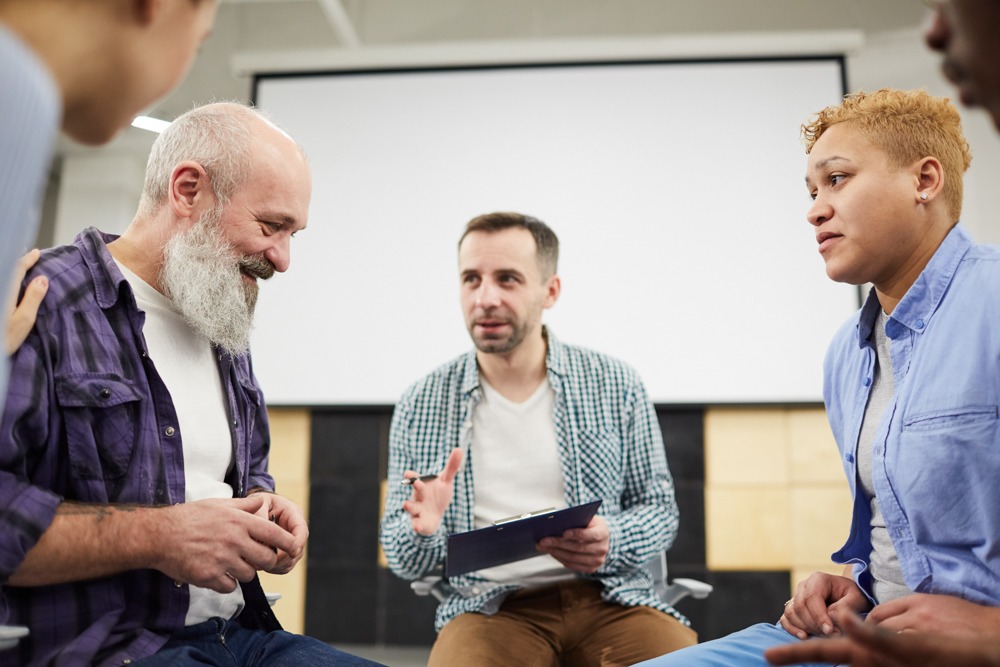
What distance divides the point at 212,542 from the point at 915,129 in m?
1.62

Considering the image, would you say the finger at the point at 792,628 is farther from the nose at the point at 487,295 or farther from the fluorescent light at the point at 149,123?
the fluorescent light at the point at 149,123

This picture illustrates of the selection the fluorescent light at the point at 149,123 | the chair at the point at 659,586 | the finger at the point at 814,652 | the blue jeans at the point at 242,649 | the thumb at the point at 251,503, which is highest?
the fluorescent light at the point at 149,123

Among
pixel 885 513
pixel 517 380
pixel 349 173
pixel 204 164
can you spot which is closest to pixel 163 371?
pixel 204 164

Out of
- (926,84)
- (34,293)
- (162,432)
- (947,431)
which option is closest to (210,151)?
(34,293)

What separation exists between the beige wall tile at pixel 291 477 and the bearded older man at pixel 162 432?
2.27m

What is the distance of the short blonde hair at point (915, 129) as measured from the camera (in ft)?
5.70

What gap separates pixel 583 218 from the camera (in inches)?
175

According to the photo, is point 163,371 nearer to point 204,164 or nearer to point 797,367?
point 204,164

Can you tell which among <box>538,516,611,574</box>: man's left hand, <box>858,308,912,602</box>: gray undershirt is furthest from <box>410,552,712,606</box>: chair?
<box>858,308,912,602</box>: gray undershirt

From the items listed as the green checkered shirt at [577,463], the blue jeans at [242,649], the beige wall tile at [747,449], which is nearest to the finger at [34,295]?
the blue jeans at [242,649]

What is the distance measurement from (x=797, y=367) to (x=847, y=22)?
2.18m

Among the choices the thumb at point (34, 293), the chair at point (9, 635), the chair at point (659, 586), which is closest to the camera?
the chair at point (9, 635)

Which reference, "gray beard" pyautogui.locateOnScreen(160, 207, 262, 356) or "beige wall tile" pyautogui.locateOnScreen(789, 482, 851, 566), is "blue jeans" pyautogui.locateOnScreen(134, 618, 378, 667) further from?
"beige wall tile" pyautogui.locateOnScreen(789, 482, 851, 566)

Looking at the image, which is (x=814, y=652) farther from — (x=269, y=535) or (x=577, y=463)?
(x=577, y=463)
